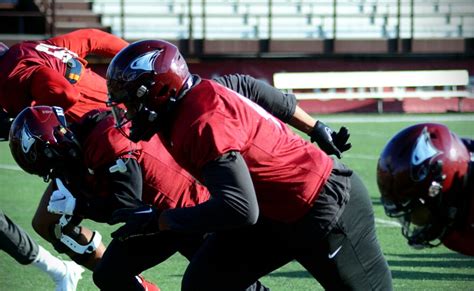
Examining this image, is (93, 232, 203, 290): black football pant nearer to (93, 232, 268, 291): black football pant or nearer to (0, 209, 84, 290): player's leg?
(93, 232, 268, 291): black football pant

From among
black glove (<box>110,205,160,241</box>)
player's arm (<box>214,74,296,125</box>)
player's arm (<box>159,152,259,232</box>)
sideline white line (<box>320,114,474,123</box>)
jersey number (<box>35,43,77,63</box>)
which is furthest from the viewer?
sideline white line (<box>320,114,474,123</box>)

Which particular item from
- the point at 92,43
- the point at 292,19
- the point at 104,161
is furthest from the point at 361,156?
the point at 292,19

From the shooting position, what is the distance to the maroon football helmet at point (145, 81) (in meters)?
4.18

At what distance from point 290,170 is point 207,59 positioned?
56.4 feet

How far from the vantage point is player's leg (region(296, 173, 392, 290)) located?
4.30 metres

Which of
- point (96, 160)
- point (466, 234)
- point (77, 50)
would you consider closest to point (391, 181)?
point (466, 234)

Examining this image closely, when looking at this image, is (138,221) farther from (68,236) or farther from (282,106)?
(68,236)

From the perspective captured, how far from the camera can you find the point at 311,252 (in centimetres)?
433

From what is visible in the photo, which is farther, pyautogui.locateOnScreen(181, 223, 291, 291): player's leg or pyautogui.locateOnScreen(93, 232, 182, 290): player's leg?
pyautogui.locateOnScreen(93, 232, 182, 290): player's leg

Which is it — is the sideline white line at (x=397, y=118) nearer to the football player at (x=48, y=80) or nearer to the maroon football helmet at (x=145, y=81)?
the football player at (x=48, y=80)

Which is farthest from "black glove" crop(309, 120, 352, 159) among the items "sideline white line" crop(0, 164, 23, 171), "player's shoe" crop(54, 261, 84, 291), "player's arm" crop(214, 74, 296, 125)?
"sideline white line" crop(0, 164, 23, 171)

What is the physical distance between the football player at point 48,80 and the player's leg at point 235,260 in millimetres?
1828

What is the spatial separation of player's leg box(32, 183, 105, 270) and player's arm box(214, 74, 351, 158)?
1377 mm

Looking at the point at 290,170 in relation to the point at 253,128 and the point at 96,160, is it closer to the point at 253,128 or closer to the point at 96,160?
the point at 253,128
